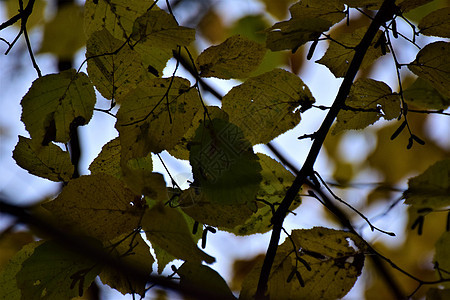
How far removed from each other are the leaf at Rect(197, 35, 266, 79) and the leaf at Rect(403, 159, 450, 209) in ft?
1.01

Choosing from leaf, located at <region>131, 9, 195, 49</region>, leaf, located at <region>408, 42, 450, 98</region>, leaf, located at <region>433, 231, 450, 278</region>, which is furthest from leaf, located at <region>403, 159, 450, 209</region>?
leaf, located at <region>131, 9, 195, 49</region>

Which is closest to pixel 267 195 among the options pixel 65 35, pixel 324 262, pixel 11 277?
pixel 324 262

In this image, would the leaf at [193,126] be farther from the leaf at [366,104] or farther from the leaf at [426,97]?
the leaf at [426,97]

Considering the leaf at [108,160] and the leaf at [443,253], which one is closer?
the leaf at [108,160]

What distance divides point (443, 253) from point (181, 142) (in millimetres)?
424

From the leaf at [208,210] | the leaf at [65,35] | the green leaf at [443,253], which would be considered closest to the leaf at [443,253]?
the green leaf at [443,253]

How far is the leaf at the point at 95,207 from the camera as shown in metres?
0.54

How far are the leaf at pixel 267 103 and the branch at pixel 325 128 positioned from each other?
73mm

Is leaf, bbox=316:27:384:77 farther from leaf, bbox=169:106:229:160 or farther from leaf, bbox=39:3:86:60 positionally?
leaf, bbox=39:3:86:60

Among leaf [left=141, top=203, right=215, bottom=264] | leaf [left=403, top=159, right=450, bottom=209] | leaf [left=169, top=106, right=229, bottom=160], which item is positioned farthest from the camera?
leaf [left=403, top=159, right=450, bottom=209]

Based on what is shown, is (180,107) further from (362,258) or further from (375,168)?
(375,168)

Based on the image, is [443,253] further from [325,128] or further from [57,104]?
[57,104]

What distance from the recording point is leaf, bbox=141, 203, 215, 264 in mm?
486

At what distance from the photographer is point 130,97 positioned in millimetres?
562
